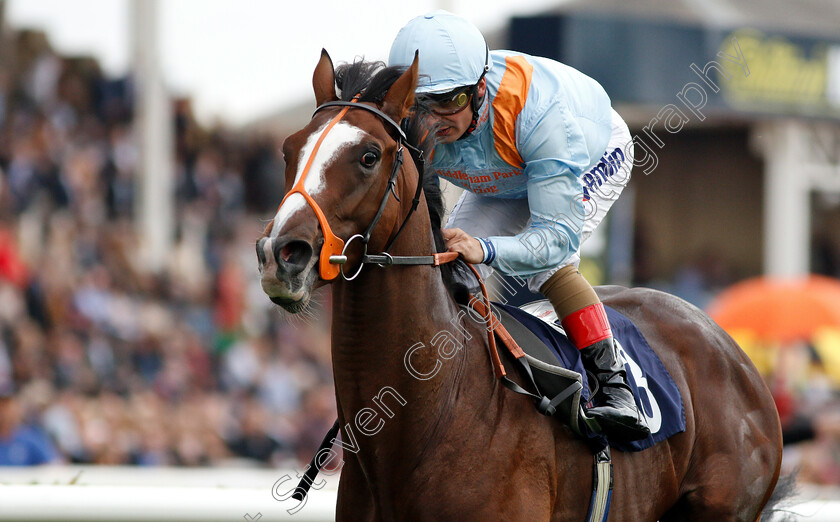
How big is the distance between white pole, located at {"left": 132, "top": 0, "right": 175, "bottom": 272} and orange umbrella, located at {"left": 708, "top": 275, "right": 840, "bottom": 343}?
5.60m

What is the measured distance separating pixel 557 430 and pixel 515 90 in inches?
39.1

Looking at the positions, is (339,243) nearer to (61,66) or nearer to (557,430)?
(557,430)

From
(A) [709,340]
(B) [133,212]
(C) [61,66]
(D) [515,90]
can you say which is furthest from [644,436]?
(C) [61,66]

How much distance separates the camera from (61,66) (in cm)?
1130

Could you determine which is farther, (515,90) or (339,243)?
(515,90)

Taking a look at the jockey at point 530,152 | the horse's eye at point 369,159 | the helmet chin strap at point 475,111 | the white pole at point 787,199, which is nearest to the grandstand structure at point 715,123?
the white pole at point 787,199

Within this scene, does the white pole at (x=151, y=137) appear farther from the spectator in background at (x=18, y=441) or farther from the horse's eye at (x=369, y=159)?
the horse's eye at (x=369, y=159)

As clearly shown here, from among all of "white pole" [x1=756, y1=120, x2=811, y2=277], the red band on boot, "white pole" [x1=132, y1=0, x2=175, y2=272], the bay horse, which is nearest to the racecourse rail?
the bay horse

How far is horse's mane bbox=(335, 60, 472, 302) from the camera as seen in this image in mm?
2781

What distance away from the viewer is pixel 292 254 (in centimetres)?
242

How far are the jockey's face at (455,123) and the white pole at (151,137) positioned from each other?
796cm

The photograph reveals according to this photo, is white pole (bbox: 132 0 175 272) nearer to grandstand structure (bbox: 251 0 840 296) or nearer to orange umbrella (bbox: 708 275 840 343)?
grandstand structure (bbox: 251 0 840 296)

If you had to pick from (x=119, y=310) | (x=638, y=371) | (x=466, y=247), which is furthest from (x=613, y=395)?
(x=119, y=310)

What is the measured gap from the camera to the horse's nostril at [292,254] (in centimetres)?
238
